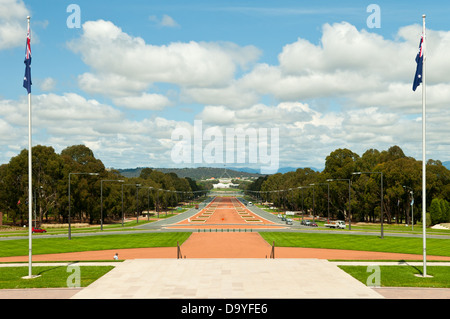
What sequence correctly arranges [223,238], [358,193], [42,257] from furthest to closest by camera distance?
[358,193] < [223,238] < [42,257]

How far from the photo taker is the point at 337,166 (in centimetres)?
10481

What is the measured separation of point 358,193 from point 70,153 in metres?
91.6

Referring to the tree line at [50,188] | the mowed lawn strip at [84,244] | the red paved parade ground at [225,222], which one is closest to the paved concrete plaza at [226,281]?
the mowed lawn strip at [84,244]

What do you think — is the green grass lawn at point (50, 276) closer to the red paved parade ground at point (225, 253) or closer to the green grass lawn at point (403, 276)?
the red paved parade ground at point (225, 253)

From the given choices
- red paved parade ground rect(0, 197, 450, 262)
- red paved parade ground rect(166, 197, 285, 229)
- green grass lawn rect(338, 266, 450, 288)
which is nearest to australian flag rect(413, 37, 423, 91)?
green grass lawn rect(338, 266, 450, 288)

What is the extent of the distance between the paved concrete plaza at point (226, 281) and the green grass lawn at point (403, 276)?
1.20 metres

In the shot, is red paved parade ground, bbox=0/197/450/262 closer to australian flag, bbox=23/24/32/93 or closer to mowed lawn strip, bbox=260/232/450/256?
mowed lawn strip, bbox=260/232/450/256

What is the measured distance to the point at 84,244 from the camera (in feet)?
180

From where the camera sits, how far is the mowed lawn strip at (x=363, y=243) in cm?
4843

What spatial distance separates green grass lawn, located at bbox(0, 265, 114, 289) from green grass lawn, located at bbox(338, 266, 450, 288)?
19773 millimetres

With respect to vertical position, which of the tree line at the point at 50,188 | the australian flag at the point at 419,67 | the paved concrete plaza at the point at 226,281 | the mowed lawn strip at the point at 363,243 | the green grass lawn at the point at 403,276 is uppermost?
the australian flag at the point at 419,67
